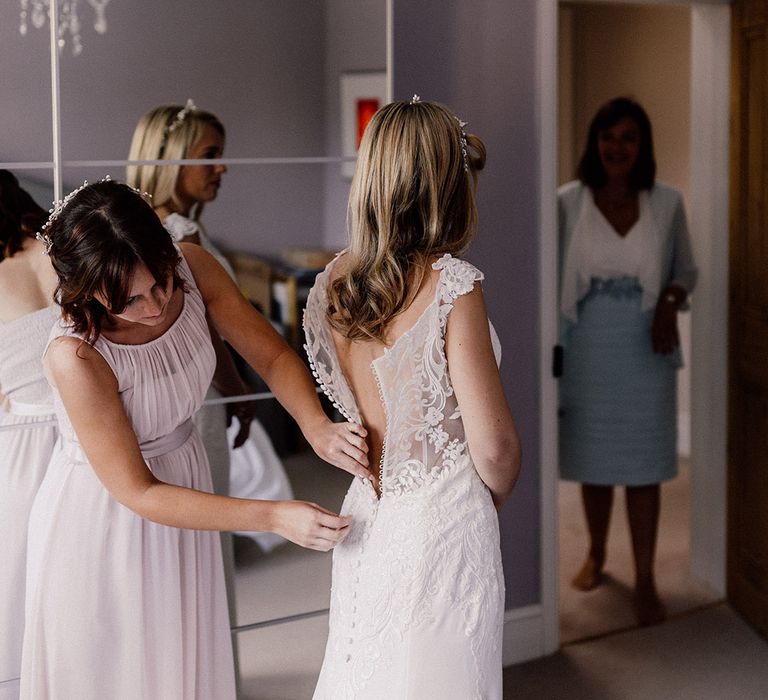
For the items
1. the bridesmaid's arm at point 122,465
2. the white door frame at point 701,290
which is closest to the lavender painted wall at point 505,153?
the white door frame at point 701,290

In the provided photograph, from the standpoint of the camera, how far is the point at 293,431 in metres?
2.70

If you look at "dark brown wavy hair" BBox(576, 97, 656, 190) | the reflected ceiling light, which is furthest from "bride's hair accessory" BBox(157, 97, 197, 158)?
"dark brown wavy hair" BBox(576, 97, 656, 190)

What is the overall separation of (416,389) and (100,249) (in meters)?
0.57

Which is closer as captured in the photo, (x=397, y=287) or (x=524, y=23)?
(x=397, y=287)

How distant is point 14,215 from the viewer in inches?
90.7

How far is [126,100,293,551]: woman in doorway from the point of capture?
96.7 inches

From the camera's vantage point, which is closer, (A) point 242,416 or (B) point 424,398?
(B) point 424,398

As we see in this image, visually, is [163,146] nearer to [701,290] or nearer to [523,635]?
[523,635]

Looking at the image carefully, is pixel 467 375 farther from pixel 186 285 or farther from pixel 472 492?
pixel 186 285

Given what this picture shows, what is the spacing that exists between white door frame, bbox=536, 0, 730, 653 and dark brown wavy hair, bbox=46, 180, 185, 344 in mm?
1607

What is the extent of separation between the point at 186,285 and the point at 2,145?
0.62m

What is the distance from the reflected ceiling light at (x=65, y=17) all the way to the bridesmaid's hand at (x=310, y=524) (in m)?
1.20

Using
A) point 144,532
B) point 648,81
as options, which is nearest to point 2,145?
point 144,532

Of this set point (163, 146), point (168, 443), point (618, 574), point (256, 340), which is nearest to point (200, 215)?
point (163, 146)
